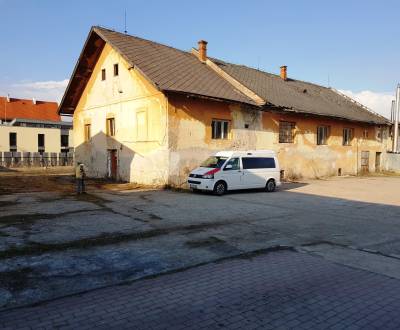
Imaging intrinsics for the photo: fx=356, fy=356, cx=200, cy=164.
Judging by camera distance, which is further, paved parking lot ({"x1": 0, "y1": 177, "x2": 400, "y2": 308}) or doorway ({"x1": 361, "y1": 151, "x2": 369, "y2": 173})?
doorway ({"x1": 361, "y1": 151, "x2": 369, "y2": 173})

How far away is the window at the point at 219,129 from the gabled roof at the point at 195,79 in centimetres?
137

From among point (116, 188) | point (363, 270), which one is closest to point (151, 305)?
point (363, 270)

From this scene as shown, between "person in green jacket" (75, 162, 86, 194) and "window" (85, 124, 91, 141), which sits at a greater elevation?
"window" (85, 124, 91, 141)

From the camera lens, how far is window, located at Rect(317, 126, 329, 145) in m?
26.2

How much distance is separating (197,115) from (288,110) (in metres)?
7.20

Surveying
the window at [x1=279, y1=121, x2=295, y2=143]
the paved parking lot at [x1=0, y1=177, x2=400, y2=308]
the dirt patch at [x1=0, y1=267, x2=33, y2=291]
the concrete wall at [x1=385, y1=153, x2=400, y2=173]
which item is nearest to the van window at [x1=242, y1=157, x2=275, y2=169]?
the paved parking lot at [x1=0, y1=177, x2=400, y2=308]

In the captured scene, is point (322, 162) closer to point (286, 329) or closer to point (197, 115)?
point (197, 115)

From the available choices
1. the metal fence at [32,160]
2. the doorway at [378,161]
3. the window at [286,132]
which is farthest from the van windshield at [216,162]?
the metal fence at [32,160]

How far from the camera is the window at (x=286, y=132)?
76.7 feet

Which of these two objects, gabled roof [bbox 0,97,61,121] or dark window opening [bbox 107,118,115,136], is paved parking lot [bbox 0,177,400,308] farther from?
gabled roof [bbox 0,97,61,121]

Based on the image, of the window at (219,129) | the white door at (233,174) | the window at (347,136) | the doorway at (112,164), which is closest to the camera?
the white door at (233,174)

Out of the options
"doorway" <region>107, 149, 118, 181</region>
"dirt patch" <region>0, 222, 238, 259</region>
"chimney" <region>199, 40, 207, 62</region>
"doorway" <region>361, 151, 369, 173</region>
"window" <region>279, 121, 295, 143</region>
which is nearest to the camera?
"dirt patch" <region>0, 222, 238, 259</region>

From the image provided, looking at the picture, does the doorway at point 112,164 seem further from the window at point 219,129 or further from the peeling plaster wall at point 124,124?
the window at point 219,129

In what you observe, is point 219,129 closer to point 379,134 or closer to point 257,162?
point 257,162
